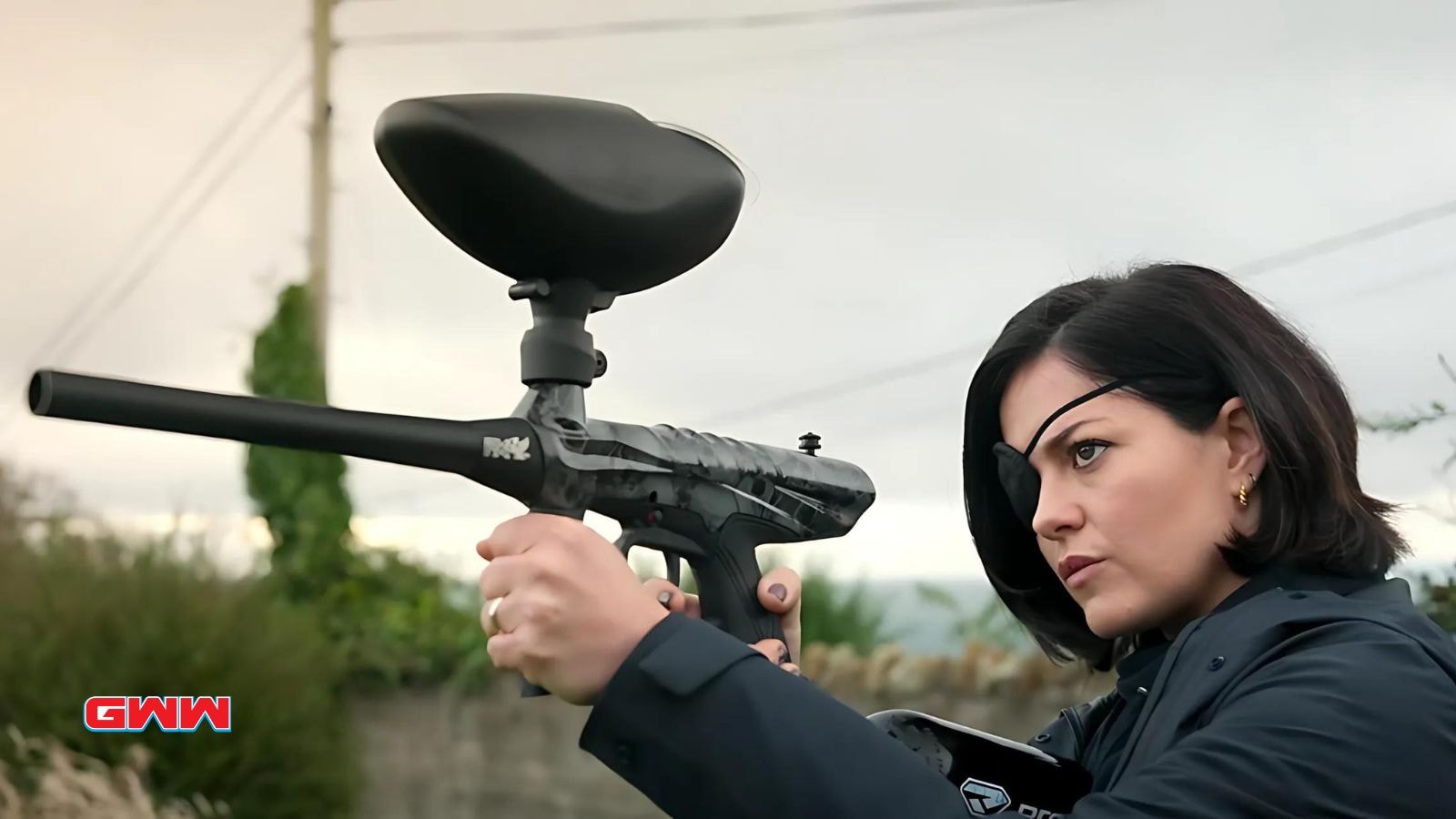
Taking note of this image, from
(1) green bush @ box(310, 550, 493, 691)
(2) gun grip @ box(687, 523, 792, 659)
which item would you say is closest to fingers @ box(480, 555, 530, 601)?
(2) gun grip @ box(687, 523, 792, 659)

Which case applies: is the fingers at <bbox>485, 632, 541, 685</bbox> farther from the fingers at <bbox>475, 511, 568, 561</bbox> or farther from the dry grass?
the dry grass

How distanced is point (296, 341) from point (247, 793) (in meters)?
2.80

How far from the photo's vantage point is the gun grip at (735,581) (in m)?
1.68

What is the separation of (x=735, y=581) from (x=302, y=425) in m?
0.59

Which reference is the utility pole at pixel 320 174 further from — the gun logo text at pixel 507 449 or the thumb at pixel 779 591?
the gun logo text at pixel 507 449

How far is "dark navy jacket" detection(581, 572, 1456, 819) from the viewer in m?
1.13

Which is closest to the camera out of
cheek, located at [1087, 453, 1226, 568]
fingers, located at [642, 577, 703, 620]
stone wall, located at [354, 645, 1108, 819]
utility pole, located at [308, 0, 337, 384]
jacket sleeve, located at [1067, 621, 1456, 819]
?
jacket sleeve, located at [1067, 621, 1456, 819]

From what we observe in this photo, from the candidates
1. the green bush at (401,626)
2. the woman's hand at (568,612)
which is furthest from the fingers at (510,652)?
the green bush at (401,626)

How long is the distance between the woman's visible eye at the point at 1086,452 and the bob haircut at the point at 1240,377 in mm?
64

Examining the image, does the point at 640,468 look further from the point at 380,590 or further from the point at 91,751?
the point at 380,590

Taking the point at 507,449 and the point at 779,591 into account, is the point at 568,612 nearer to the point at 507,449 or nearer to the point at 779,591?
the point at 507,449

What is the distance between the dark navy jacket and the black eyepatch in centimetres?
36

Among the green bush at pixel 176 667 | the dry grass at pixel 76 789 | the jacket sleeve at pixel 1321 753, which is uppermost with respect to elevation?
the green bush at pixel 176 667

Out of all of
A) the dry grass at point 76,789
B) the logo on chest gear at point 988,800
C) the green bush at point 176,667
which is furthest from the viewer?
the green bush at point 176,667
